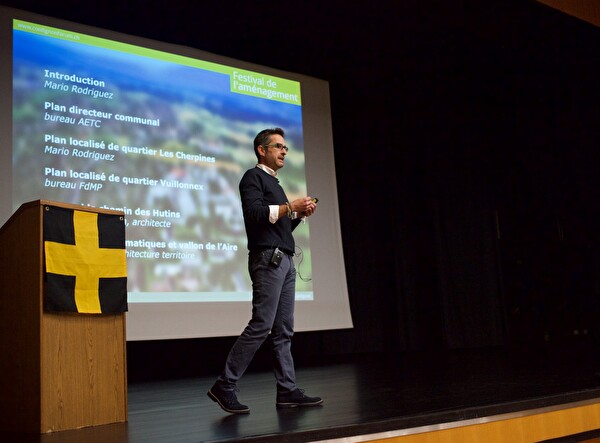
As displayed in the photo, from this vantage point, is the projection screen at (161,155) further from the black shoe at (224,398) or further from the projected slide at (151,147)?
the black shoe at (224,398)

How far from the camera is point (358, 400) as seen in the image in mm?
2840

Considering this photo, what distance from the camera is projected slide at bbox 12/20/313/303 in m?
4.05

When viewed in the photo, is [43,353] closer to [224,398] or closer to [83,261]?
[83,261]

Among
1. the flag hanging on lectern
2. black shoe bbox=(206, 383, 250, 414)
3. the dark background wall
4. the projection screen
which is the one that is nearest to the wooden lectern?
the flag hanging on lectern

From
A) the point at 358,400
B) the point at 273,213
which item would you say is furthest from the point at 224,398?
the point at 273,213

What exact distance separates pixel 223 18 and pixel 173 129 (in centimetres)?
116

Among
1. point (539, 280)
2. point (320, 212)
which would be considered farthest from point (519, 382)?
point (539, 280)

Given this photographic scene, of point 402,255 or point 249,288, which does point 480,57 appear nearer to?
point 402,255

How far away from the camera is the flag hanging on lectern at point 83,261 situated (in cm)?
240

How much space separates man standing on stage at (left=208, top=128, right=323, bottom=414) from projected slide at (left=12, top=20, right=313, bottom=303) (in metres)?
1.81

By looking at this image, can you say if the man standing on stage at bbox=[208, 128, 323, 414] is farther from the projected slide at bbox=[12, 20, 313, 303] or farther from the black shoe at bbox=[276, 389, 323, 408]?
the projected slide at bbox=[12, 20, 313, 303]

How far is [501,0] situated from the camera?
4.80 meters

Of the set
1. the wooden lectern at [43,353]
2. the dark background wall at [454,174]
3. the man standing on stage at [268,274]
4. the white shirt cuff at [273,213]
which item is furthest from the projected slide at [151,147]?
the white shirt cuff at [273,213]

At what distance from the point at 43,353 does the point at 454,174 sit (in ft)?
17.8
